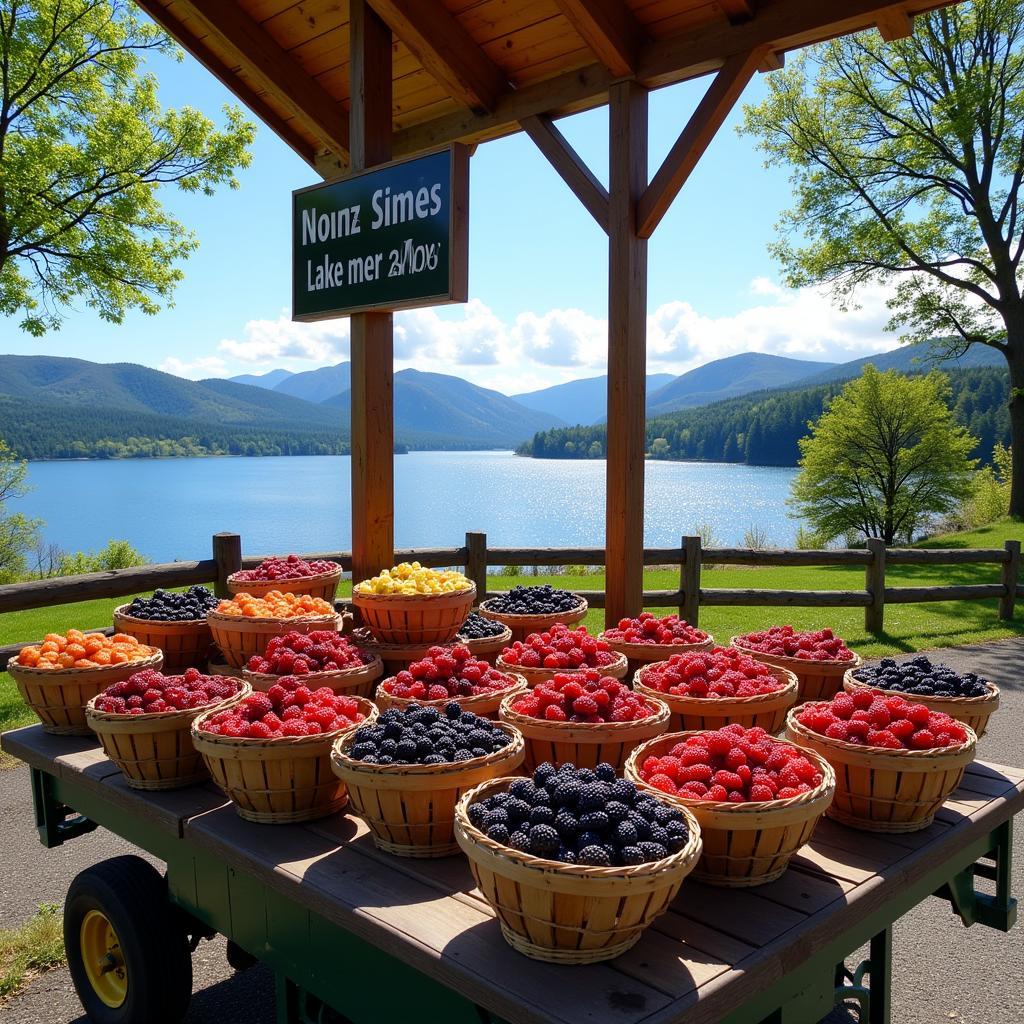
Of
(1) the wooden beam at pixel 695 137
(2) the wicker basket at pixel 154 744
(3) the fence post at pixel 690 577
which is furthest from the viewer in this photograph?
(3) the fence post at pixel 690 577

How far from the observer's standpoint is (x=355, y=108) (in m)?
4.71

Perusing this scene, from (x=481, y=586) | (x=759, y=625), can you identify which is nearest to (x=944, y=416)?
(x=759, y=625)

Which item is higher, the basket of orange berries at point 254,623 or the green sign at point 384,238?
the green sign at point 384,238

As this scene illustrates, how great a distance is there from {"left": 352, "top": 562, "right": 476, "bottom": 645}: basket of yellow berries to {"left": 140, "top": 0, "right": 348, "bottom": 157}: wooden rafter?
9.83 ft

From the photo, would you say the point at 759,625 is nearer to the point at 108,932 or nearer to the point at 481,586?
the point at 481,586

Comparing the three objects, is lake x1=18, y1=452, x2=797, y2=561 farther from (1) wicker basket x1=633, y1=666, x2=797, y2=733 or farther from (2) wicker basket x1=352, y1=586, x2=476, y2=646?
(1) wicker basket x1=633, y1=666, x2=797, y2=733

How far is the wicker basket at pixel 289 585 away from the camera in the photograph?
4.50 meters

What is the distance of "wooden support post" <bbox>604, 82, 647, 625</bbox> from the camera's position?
13.7 feet

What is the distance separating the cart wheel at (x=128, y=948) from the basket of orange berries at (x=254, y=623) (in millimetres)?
977

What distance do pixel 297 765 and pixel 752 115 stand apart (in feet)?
66.9

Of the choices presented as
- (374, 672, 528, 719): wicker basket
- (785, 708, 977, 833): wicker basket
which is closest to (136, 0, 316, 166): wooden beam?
(374, 672, 528, 719): wicker basket

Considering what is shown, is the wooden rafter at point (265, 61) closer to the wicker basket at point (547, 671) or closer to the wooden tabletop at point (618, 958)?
the wicker basket at point (547, 671)

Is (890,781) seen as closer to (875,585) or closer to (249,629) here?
(249,629)

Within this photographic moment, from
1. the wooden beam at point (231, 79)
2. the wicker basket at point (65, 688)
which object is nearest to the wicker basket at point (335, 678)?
the wicker basket at point (65, 688)
